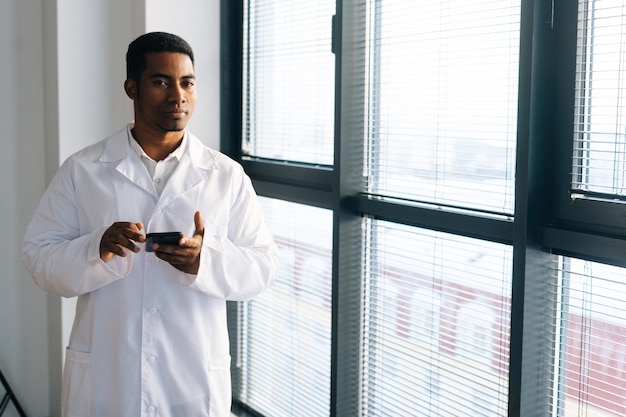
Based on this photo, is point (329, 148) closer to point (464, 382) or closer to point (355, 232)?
point (355, 232)

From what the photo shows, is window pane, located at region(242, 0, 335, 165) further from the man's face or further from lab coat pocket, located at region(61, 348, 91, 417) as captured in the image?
lab coat pocket, located at region(61, 348, 91, 417)

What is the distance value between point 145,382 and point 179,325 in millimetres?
164

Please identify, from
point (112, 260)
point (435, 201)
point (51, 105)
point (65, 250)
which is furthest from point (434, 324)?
point (51, 105)

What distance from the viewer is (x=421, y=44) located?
2.16 metres

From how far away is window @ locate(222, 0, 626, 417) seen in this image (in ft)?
5.68

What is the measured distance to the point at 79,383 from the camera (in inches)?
78.1

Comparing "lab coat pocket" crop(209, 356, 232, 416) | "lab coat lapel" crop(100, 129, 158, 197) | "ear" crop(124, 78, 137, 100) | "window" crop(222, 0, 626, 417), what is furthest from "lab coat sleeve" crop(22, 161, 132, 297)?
"window" crop(222, 0, 626, 417)

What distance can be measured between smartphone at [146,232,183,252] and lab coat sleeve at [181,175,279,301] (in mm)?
124

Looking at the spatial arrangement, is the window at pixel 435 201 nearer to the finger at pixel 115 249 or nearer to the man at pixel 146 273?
the man at pixel 146 273

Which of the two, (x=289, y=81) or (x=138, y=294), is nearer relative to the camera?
(x=138, y=294)

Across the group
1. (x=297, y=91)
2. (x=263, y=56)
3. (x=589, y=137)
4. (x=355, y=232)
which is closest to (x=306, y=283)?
(x=355, y=232)

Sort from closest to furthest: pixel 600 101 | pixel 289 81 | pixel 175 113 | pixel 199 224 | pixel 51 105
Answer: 1. pixel 600 101
2. pixel 199 224
3. pixel 175 113
4. pixel 289 81
5. pixel 51 105

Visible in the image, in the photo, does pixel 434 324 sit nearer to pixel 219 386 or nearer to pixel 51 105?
pixel 219 386

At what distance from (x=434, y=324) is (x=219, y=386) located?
0.61m
